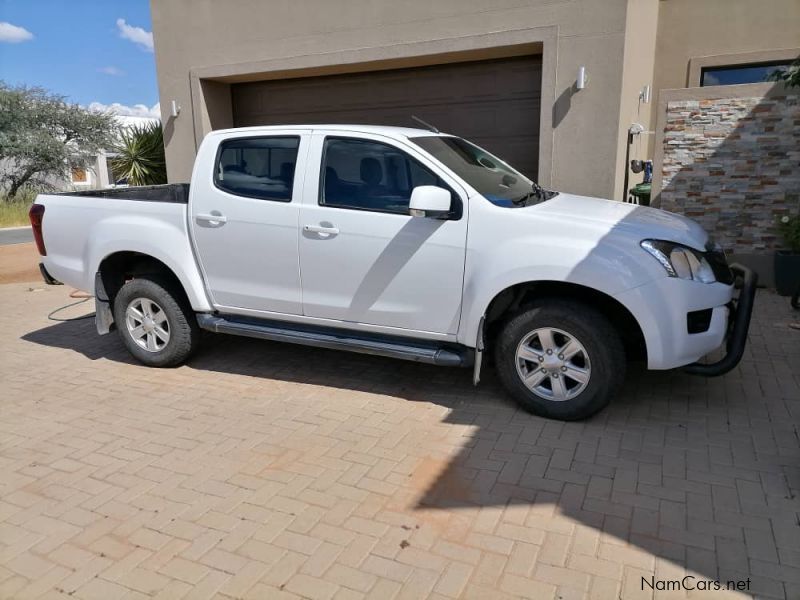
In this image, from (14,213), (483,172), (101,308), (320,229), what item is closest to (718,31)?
(483,172)

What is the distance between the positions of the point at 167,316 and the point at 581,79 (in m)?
5.46

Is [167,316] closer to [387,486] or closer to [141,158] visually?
[387,486]

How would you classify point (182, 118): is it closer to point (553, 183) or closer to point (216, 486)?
point (553, 183)

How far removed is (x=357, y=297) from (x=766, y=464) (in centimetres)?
285

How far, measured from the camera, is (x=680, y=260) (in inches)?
157

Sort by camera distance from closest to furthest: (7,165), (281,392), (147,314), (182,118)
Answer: (281,392), (147,314), (182,118), (7,165)

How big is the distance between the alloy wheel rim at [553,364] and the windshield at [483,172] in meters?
0.98

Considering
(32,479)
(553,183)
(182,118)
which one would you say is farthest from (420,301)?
(182,118)

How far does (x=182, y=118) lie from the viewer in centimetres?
1070

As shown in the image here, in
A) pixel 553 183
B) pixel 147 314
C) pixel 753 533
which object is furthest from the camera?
pixel 553 183

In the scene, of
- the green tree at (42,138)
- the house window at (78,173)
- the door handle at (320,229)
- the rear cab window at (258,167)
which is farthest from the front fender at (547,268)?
the house window at (78,173)

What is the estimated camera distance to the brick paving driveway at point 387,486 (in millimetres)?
2879

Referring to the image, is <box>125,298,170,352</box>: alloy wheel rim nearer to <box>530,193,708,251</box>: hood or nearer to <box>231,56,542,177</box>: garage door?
<box>530,193,708,251</box>: hood

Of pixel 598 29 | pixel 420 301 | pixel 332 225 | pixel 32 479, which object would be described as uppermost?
pixel 598 29
